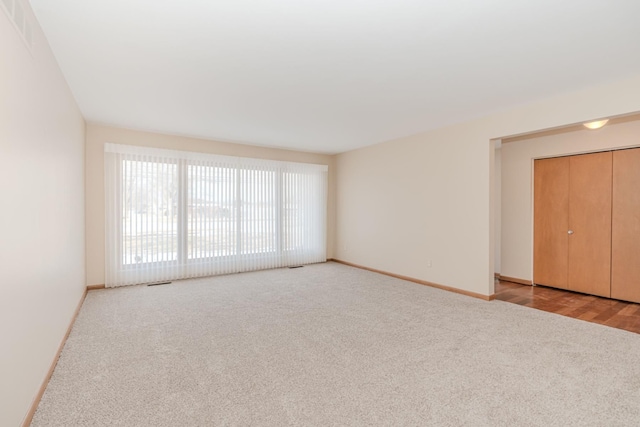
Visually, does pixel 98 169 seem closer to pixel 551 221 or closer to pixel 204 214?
pixel 204 214

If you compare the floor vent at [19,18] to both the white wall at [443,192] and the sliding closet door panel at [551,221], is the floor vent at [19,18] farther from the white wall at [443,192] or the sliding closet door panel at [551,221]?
the sliding closet door panel at [551,221]

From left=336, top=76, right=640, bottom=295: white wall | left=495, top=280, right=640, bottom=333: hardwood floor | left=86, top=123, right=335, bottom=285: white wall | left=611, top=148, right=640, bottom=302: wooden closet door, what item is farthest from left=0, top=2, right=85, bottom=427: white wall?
left=611, top=148, right=640, bottom=302: wooden closet door

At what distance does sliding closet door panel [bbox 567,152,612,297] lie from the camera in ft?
14.7

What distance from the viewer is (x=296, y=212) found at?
6.73 m

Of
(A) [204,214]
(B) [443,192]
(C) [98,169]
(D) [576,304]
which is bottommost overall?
(D) [576,304]

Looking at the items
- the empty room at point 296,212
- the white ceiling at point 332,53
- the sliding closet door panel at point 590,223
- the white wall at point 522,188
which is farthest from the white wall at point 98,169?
the sliding closet door panel at point 590,223

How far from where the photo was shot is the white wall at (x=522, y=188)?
4832mm

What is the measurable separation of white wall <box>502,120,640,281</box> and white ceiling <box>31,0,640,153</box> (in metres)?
1.80

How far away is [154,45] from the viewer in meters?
2.46

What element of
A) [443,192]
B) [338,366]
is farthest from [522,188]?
[338,366]

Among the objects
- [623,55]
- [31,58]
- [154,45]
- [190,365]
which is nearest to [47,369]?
[190,365]

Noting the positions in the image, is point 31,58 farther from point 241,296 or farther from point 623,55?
point 623,55

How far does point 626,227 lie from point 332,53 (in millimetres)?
4740

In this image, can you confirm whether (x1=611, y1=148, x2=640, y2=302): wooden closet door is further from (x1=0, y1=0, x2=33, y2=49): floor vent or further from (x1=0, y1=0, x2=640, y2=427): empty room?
(x1=0, y1=0, x2=33, y2=49): floor vent
